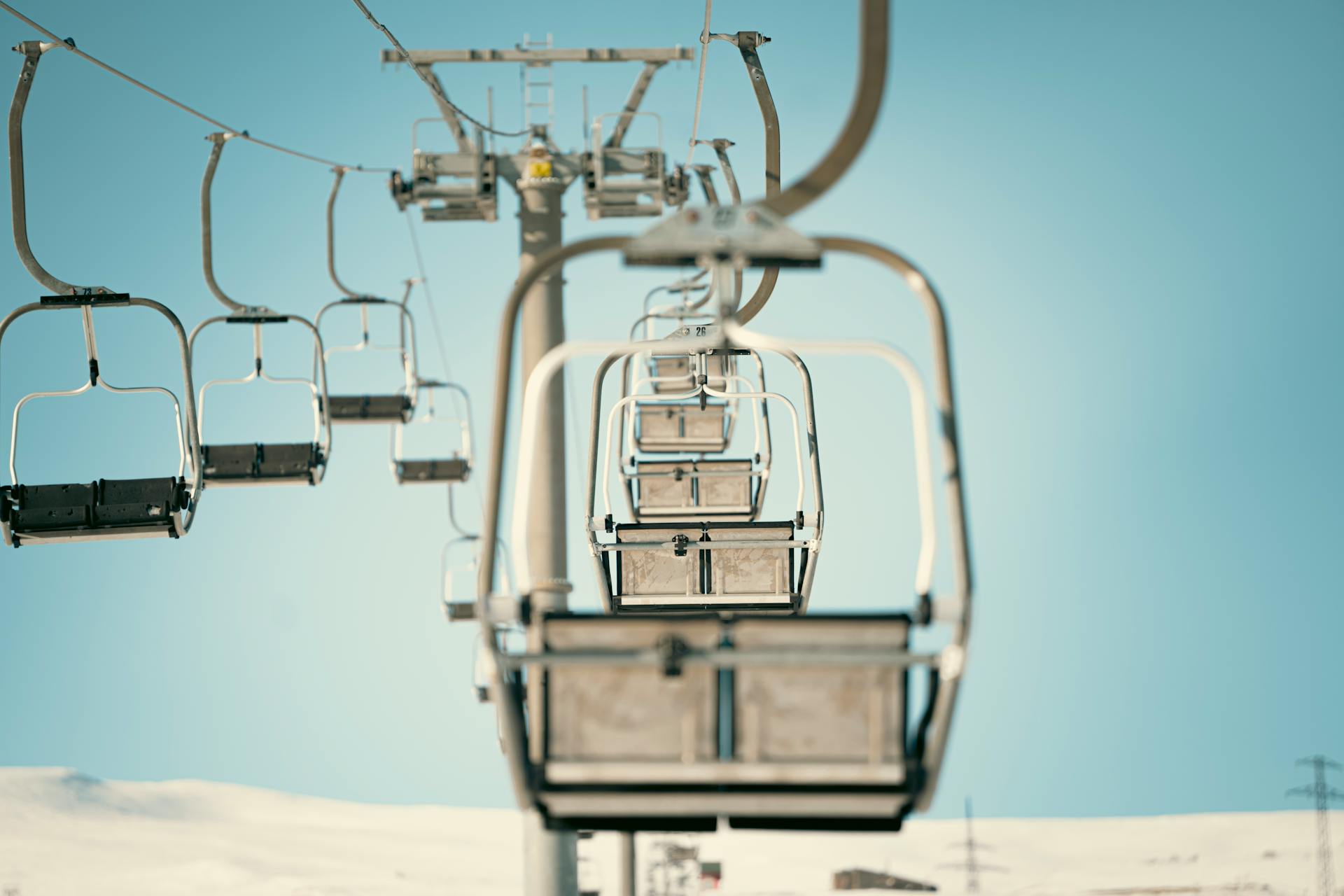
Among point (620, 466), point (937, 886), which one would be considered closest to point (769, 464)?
point (620, 466)

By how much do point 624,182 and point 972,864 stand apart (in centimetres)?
2825

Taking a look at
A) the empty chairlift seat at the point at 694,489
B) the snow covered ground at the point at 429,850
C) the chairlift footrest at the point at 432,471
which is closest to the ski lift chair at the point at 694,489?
the empty chairlift seat at the point at 694,489

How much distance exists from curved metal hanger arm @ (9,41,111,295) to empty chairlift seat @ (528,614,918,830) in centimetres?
505

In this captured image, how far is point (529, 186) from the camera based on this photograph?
46.9 feet

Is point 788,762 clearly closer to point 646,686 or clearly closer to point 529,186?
point 646,686

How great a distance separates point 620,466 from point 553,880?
6.25 m

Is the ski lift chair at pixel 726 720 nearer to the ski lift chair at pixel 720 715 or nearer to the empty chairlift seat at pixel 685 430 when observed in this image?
the ski lift chair at pixel 720 715

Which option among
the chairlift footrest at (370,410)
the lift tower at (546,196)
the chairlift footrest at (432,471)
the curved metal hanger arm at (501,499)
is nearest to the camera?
the curved metal hanger arm at (501,499)

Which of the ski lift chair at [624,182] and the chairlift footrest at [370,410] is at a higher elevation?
the ski lift chair at [624,182]

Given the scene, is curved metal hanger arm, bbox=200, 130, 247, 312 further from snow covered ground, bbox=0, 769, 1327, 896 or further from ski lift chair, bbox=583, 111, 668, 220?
snow covered ground, bbox=0, 769, 1327, 896

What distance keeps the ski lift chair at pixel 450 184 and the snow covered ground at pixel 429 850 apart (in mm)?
18234

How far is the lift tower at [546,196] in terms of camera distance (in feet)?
40.2

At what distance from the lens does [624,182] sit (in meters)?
12.3

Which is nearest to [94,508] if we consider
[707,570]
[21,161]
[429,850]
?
[21,161]
